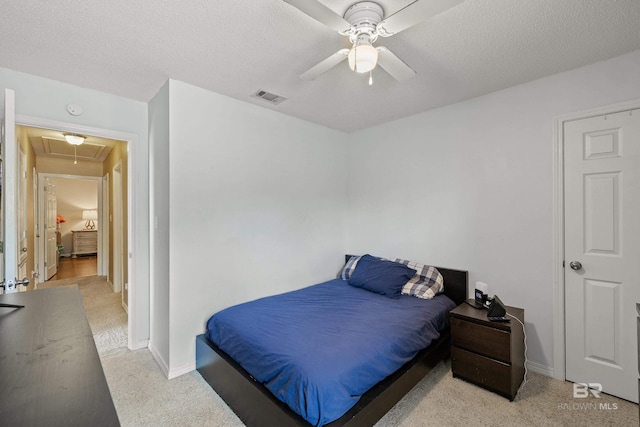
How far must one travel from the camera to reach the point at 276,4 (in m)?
1.54

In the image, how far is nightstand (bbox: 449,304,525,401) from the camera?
203 centimetres

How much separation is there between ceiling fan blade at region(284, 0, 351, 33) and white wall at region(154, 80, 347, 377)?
1576 millimetres

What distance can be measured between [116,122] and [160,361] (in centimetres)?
223

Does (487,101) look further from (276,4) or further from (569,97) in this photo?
(276,4)

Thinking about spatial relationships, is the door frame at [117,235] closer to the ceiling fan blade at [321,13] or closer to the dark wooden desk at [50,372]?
the dark wooden desk at [50,372]

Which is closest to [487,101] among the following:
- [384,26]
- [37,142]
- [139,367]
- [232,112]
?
[384,26]

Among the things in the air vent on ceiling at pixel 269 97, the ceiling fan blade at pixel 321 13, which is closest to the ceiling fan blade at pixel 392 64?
the ceiling fan blade at pixel 321 13

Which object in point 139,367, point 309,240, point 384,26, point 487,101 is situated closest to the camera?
point 384,26

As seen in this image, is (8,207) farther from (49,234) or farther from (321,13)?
(49,234)

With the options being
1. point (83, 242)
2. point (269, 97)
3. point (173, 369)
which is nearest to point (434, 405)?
point (173, 369)

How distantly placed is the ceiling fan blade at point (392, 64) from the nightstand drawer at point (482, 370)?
208 centimetres

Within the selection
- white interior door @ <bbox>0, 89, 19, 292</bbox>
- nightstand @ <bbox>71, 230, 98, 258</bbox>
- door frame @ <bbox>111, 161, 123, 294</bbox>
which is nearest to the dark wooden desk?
white interior door @ <bbox>0, 89, 19, 292</bbox>

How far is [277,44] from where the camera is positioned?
1896mm

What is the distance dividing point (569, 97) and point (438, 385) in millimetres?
2482
